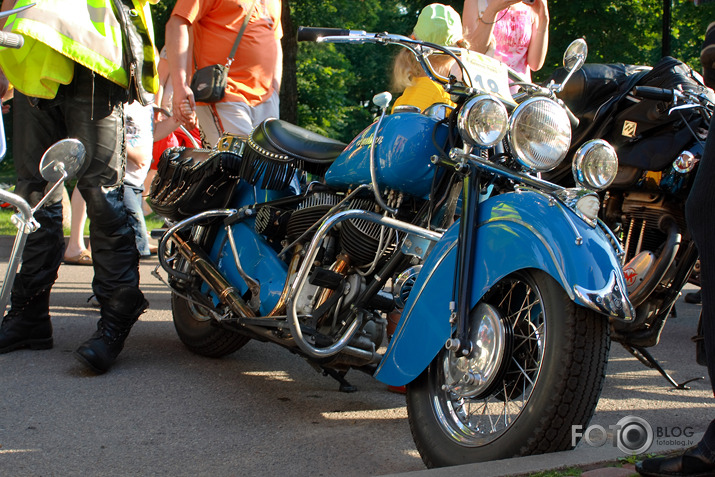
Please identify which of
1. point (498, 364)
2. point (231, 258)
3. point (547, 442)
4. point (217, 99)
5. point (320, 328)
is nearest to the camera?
point (547, 442)

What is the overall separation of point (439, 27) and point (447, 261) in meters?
1.48

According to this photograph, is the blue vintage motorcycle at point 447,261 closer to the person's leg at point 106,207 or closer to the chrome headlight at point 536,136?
the chrome headlight at point 536,136

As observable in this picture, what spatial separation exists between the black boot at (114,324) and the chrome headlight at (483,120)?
2.09 metres

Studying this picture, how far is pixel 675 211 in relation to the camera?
3902 millimetres

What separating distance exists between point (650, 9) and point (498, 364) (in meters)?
14.3

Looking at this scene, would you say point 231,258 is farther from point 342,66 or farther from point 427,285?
point 342,66

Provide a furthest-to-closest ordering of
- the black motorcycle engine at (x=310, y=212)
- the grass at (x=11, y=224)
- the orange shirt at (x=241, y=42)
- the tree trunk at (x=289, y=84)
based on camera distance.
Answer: the tree trunk at (x=289, y=84) → the grass at (x=11, y=224) → the orange shirt at (x=241, y=42) → the black motorcycle engine at (x=310, y=212)

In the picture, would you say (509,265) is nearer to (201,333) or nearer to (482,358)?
(482,358)

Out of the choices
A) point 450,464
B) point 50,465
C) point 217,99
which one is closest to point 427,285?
point 450,464

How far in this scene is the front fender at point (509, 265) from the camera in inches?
91.0

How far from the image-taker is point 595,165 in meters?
2.63

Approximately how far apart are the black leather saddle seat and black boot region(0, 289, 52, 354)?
143 cm

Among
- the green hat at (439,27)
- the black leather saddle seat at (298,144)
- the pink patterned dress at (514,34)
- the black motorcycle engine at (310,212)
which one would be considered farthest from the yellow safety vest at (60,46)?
the pink patterned dress at (514,34)

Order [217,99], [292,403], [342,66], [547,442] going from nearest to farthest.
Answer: [547,442], [292,403], [217,99], [342,66]
